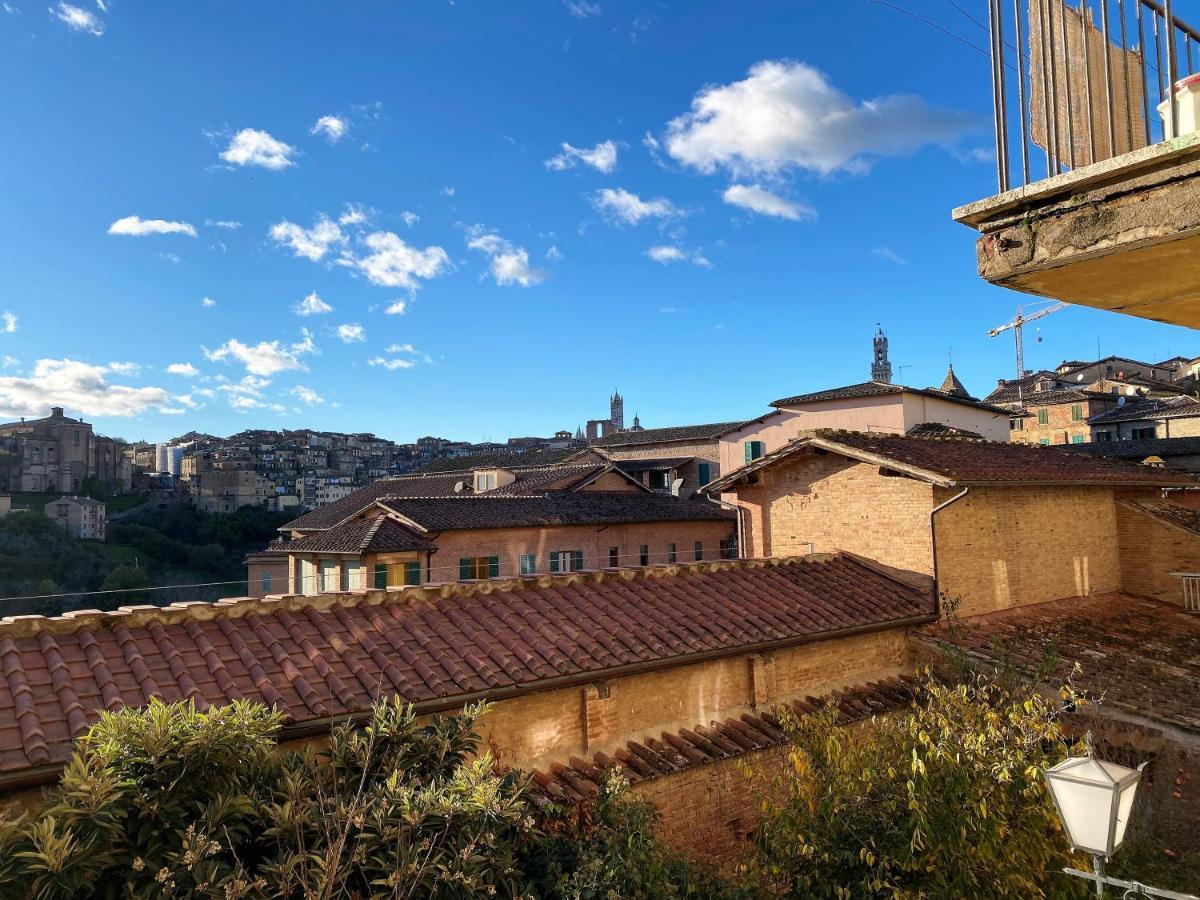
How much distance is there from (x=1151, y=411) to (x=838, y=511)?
34.6 meters

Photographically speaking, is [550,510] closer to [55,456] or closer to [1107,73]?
[1107,73]

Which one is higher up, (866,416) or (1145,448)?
(866,416)

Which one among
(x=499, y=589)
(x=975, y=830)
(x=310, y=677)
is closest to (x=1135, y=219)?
(x=975, y=830)

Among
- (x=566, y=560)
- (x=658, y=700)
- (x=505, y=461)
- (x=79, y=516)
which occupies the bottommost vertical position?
(x=566, y=560)

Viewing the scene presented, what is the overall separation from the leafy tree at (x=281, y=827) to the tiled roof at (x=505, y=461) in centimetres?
4017

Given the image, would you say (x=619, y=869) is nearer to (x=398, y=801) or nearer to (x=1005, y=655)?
(x=398, y=801)

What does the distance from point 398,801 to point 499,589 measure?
487cm

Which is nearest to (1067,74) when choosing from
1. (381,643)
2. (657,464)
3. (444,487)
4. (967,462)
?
(381,643)

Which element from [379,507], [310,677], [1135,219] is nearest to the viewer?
[1135,219]

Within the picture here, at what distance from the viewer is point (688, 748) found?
806 cm

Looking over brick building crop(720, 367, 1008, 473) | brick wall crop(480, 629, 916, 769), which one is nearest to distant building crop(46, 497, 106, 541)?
brick building crop(720, 367, 1008, 473)

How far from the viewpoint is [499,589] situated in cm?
917

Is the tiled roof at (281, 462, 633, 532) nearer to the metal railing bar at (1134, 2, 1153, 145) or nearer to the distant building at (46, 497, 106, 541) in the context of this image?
the metal railing bar at (1134, 2, 1153, 145)

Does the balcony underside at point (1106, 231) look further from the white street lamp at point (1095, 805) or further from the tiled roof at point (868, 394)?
the tiled roof at point (868, 394)
